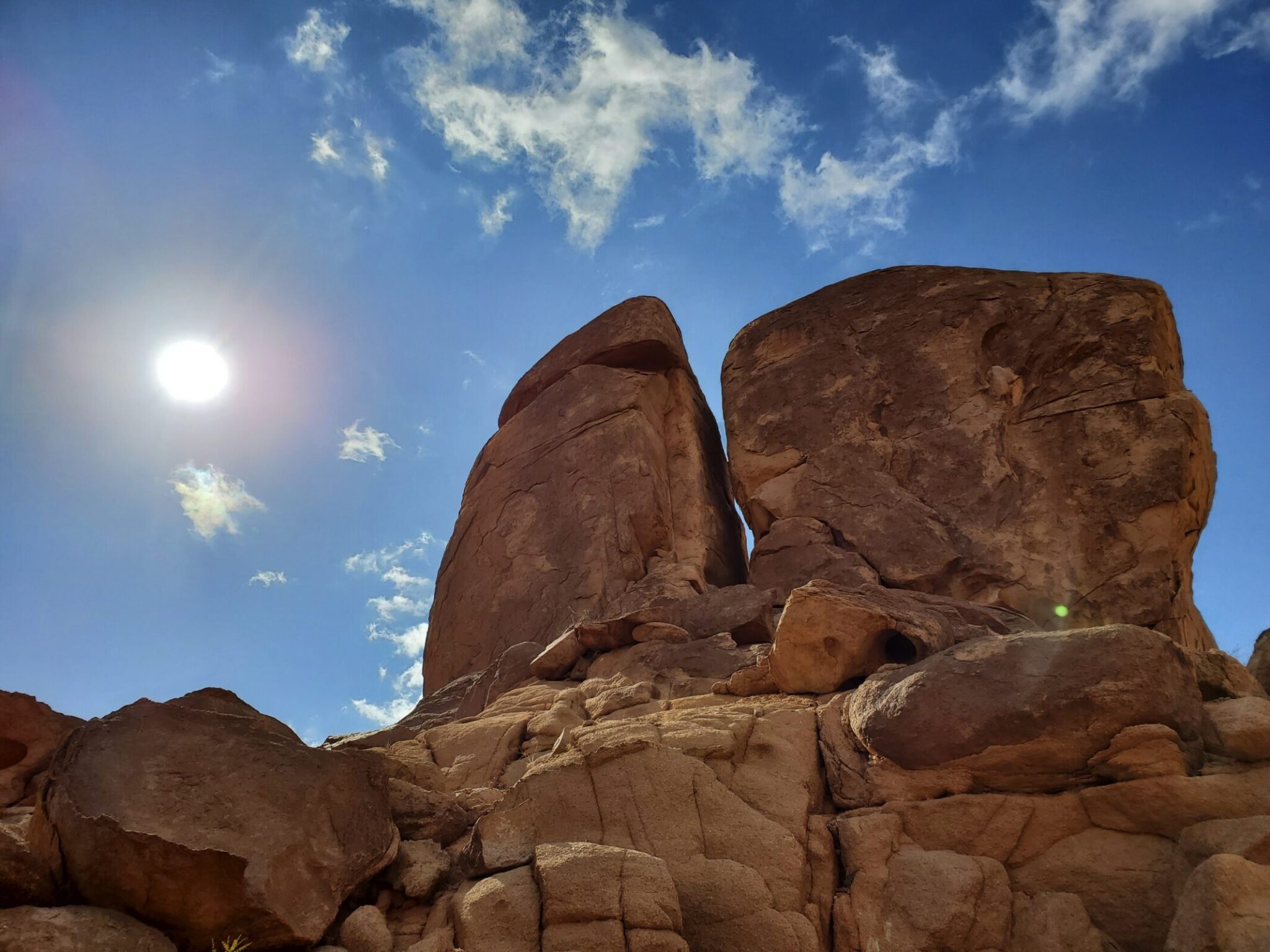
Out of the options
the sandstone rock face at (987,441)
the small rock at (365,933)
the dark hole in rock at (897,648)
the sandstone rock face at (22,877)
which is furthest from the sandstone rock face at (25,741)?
the sandstone rock face at (987,441)

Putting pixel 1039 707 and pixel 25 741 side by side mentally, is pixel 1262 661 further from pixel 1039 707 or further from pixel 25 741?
pixel 25 741

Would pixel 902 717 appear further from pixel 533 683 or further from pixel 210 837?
pixel 533 683

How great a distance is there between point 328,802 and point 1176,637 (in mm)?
8567

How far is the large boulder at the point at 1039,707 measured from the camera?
4438mm

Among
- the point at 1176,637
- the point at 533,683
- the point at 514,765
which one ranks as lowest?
the point at 514,765

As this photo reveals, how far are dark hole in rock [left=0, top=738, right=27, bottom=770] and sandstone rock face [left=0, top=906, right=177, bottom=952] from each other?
2495mm

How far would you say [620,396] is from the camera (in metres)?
13.6

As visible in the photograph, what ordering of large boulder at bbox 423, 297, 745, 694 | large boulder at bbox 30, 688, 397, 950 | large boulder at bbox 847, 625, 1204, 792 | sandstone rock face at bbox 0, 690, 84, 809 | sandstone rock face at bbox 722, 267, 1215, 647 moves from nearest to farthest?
large boulder at bbox 30, 688, 397, 950 → large boulder at bbox 847, 625, 1204, 792 → sandstone rock face at bbox 0, 690, 84, 809 → sandstone rock face at bbox 722, 267, 1215, 647 → large boulder at bbox 423, 297, 745, 694

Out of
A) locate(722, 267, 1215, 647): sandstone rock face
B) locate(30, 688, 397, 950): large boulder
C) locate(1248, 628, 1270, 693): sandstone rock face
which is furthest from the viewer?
locate(722, 267, 1215, 647): sandstone rock face

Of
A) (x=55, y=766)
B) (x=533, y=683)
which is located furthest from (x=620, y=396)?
(x=55, y=766)

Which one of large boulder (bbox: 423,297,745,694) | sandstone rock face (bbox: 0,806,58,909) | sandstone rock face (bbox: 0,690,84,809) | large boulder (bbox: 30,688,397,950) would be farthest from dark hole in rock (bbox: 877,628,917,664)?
sandstone rock face (bbox: 0,690,84,809)

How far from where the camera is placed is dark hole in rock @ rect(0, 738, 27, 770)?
5.39 metres

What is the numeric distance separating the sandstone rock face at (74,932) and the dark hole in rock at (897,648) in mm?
4683

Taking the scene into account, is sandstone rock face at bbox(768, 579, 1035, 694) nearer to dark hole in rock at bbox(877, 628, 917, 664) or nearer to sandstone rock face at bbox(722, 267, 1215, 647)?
dark hole in rock at bbox(877, 628, 917, 664)
